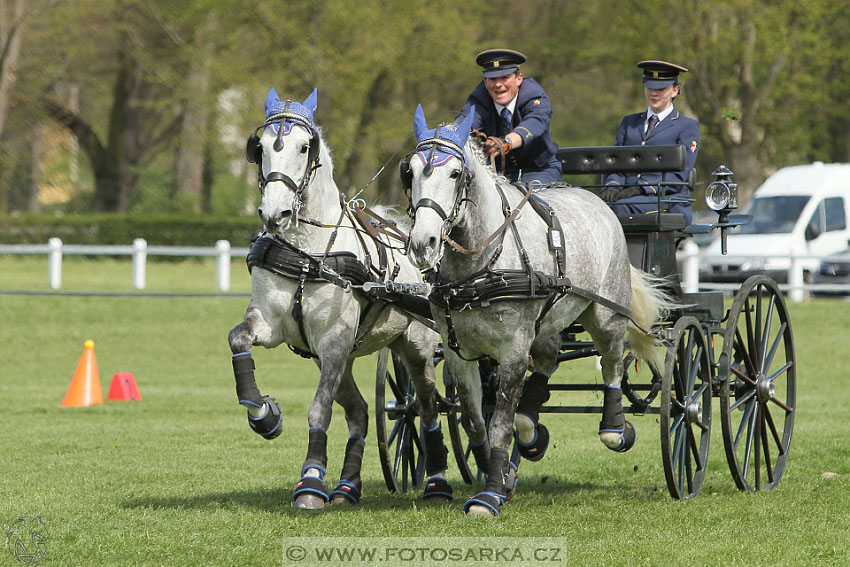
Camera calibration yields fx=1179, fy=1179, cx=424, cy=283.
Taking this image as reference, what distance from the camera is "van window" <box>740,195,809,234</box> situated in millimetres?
23141

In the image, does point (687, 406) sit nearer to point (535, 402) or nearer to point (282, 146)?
point (535, 402)

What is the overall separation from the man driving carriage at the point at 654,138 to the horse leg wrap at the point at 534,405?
149 centimetres

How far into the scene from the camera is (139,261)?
21.6 m

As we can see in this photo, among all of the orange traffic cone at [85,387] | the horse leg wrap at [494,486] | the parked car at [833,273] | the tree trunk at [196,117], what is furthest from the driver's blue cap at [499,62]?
the tree trunk at [196,117]

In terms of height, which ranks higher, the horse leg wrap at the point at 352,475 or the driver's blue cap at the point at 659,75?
the driver's blue cap at the point at 659,75

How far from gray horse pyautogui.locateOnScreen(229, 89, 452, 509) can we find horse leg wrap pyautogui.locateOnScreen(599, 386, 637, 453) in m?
1.36

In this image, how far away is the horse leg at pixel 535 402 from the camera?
7195 mm

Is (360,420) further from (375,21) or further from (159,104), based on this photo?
(159,104)

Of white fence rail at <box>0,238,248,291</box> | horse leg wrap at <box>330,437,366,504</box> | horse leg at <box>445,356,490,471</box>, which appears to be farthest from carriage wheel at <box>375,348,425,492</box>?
white fence rail at <box>0,238,248,291</box>

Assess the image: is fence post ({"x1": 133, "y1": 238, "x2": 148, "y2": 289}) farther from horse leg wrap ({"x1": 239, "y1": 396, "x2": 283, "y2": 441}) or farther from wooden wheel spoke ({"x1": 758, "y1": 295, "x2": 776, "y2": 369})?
horse leg wrap ({"x1": 239, "y1": 396, "x2": 283, "y2": 441})

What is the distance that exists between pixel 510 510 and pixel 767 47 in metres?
24.2

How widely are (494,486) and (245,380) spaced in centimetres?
147

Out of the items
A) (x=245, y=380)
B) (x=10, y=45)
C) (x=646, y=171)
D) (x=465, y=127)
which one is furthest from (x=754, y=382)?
(x=10, y=45)

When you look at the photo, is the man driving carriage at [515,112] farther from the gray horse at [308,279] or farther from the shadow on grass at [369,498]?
the shadow on grass at [369,498]
